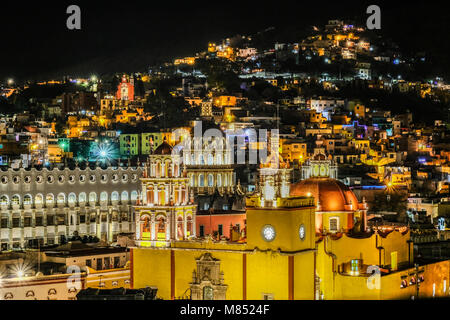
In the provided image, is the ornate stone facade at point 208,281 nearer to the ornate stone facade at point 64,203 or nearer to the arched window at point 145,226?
the arched window at point 145,226

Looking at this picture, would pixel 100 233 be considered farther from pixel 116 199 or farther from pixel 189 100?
pixel 189 100

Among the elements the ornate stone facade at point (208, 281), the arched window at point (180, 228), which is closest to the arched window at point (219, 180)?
the arched window at point (180, 228)

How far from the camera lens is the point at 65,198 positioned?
68.0 m

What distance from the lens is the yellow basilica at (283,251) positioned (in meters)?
39.2

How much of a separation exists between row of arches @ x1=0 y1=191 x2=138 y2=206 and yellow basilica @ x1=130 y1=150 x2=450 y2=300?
24458 millimetres

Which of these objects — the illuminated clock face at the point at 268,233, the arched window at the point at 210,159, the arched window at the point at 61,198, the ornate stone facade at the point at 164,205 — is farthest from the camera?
the arched window at the point at 61,198

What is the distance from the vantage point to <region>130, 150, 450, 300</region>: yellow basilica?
39156 millimetres

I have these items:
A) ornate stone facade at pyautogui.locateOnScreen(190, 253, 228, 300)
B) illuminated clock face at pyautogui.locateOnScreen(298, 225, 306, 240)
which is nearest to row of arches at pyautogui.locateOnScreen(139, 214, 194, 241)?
ornate stone facade at pyautogui.locateOnScreen(190, 253, 228, 300)

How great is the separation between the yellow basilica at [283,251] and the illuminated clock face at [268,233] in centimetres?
4

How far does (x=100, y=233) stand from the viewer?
68875 mm

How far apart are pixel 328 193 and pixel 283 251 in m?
7.87

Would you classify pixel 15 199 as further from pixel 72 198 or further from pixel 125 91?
pixel 125 91

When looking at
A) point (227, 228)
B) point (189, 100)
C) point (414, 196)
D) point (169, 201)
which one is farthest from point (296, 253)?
point (189, 100)

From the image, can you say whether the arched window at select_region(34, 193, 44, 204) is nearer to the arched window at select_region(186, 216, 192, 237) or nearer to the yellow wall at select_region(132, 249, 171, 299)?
the arched window at select_region(186, 216, 192, 237)
